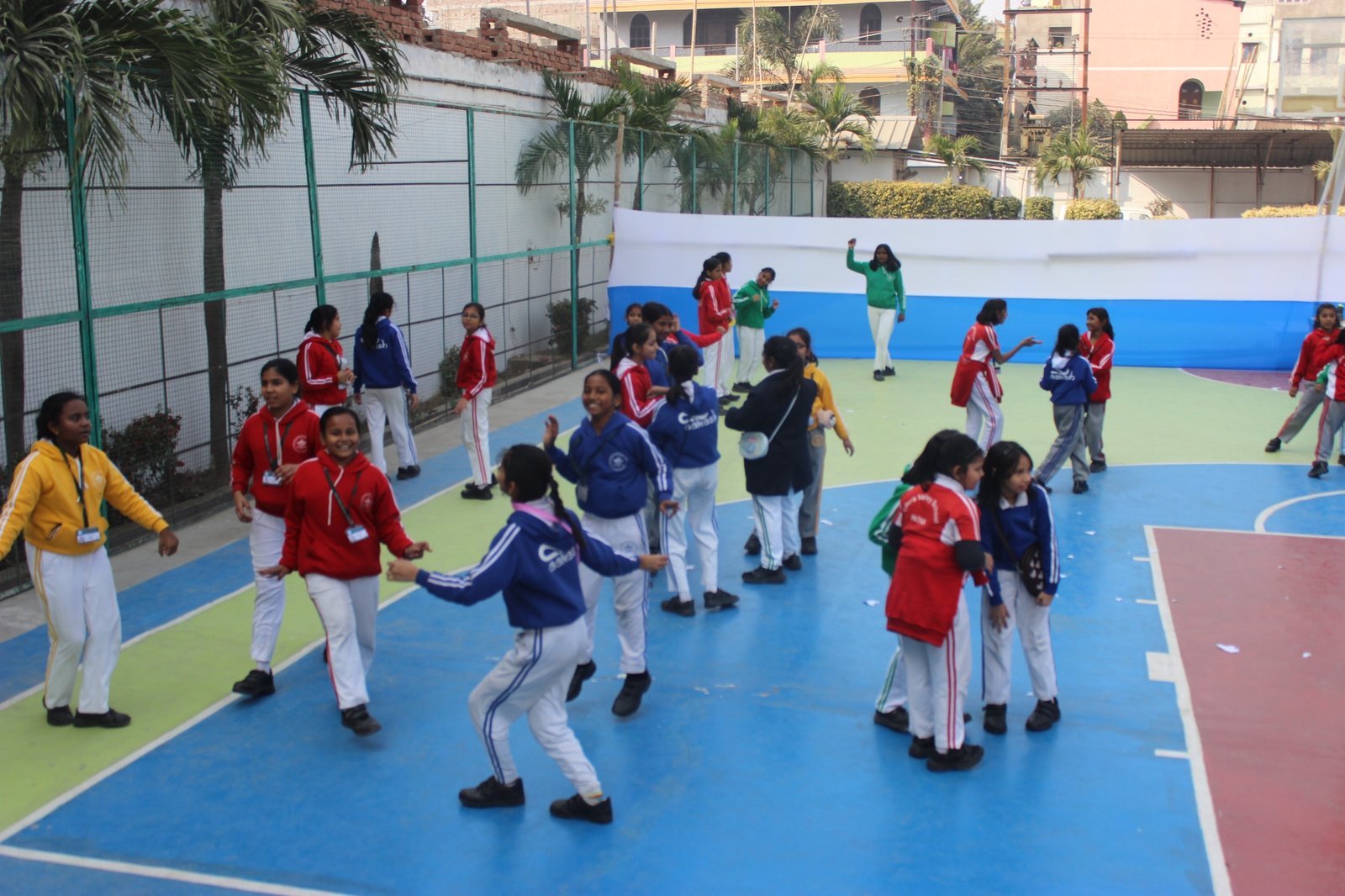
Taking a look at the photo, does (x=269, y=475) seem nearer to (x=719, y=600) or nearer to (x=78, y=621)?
(x=78, y=621)

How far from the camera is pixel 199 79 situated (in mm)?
9016

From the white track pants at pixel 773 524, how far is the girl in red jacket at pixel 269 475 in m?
3.20

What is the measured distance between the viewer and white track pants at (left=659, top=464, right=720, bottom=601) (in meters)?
8.04

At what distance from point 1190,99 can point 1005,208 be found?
22482 mm

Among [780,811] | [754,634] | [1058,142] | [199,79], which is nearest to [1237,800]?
[780,811]

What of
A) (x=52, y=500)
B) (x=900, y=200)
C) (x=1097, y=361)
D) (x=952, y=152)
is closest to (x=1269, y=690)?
(x=1097, y=361)

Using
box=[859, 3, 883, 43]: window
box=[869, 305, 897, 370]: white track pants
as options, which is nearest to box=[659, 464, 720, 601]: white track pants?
box=[869, 305, 897, 370]: white track pants

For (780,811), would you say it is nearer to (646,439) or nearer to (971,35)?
(646,439)

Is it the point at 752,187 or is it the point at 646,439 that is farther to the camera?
the point at 752,187

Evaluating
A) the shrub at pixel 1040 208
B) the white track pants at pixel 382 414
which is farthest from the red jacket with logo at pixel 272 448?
the shrub at pixel 1040 208

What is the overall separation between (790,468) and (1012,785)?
301cm

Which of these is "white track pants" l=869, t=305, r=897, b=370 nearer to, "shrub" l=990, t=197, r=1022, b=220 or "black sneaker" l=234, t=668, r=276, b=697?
"black sneaker" l=234, t=668, r=276, b=697

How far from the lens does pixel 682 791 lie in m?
5.96

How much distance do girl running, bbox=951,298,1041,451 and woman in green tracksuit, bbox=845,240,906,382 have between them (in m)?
6.03
